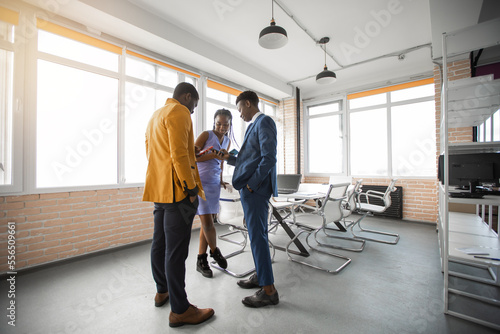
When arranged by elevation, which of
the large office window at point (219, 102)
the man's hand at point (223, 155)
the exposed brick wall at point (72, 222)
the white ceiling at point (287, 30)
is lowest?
the exposed brick wall at point (72, 222)

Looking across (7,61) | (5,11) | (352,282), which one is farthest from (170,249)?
(5,11)

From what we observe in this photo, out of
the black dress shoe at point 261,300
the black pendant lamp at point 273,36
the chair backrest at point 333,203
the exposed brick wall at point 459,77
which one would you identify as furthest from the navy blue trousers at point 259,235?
the exposed brick wall at point 459,77

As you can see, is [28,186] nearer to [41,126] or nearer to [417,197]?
[41,126]

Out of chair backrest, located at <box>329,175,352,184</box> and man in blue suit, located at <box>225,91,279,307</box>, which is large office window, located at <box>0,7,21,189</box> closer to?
man in blue suit, located at <box>225,91,279,307</box>

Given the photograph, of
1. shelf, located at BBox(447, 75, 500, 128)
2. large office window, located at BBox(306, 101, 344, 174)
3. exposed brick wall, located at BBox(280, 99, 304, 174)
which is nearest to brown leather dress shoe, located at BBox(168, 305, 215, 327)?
shelf, located at BBox(447, 75, 500, 128)

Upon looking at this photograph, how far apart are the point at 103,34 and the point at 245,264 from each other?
3.70 metres

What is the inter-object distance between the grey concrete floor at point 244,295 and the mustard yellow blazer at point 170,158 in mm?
975

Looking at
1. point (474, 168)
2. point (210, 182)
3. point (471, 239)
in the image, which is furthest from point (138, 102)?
point (471, 239)

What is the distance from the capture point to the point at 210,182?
2.28 m

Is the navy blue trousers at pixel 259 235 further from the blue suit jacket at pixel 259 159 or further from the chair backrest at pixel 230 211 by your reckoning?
the chair backrest at pixel 230 211

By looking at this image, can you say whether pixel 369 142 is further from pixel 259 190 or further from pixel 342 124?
pixel 259 190

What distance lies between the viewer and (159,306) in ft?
6.06

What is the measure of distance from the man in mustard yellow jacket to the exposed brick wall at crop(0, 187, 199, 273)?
1.95 m

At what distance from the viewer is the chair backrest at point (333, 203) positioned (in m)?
2.66
